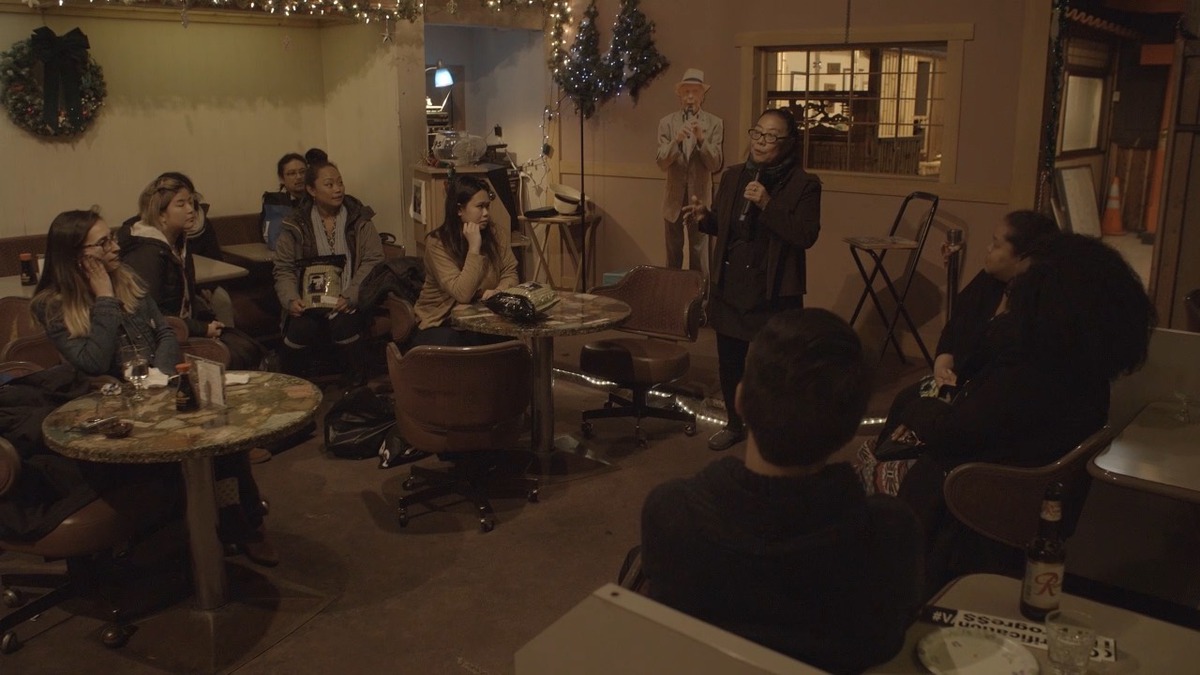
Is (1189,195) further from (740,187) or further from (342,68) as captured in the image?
(342,68)

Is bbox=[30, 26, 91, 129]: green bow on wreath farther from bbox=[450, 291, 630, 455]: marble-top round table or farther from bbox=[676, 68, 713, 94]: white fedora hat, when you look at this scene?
bbox=[676, 68, 713, 94]: white fedora hat

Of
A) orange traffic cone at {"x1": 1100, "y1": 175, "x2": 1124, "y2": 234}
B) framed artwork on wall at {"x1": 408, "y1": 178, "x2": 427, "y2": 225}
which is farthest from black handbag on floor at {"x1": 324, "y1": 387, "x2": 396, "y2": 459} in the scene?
orange traffic cone at {"x1": 1100, "y1": 175, "x2": 1124, "y2": 234}

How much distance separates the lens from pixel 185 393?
10.0 feet

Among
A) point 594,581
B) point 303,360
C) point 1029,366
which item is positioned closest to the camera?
point 1029,366

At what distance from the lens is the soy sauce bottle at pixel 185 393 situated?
3053 mm

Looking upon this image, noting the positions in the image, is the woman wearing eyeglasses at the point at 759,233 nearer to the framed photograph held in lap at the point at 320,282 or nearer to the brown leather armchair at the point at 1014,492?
the brown leather armchair at the point at 1014,492

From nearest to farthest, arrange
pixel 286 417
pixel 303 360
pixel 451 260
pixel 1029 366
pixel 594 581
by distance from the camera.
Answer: pixel 1029 366
pixel 286 417
pixel 594 581
pixel 451 260
pixel 303 360

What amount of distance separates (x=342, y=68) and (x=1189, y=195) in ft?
18.4

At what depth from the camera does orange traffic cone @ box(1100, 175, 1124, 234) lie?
1023 centimetres

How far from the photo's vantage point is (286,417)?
301cm

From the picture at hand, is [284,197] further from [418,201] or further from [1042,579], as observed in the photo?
[1042,579]

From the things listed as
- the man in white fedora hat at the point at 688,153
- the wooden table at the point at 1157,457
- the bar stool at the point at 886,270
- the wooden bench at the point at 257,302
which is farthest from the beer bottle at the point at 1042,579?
the wooden bench at the point at 257,302

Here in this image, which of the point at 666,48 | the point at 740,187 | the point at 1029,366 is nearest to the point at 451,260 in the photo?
the point at 740,187

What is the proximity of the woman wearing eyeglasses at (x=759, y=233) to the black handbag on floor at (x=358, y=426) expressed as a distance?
1.59m
